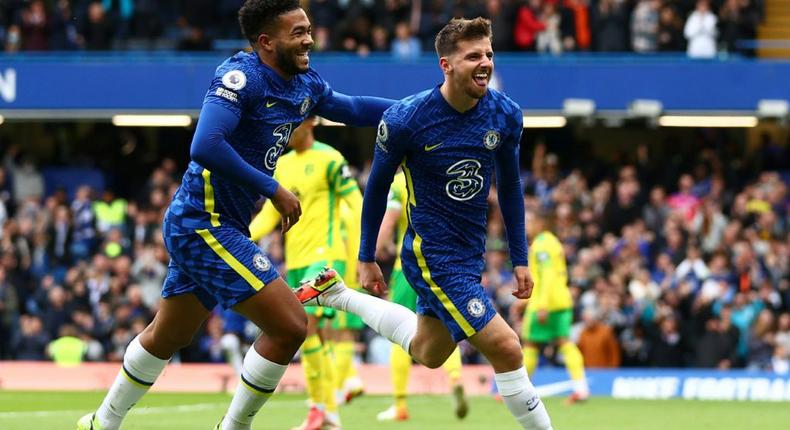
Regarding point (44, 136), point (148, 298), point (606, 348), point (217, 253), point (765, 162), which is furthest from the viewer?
point (44, 136)

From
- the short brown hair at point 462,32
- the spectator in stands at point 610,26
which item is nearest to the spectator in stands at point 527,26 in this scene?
the spectator in stands at point 610,26

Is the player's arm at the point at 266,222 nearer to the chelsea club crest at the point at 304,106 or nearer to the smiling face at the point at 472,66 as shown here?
the chelsea club crest at the point at 304,106

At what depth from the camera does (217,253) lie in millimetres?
8047

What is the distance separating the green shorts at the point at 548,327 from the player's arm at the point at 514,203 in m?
7.28

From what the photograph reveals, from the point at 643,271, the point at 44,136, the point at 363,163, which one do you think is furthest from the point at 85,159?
the point at 643,271

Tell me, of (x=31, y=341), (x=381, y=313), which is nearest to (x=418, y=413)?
(x=381, y=313)

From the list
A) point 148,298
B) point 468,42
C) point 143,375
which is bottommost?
point 148,298

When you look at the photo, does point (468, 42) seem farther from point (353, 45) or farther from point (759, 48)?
point (759, 48)

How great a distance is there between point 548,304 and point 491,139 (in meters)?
7.50

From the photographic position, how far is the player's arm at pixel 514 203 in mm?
8383

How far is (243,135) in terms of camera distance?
26.8 ft

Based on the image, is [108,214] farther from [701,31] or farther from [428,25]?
[701,31]

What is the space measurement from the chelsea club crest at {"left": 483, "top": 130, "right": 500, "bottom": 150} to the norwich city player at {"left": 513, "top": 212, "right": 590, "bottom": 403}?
7219 millimetres

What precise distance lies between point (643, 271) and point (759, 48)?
22.4 ft
